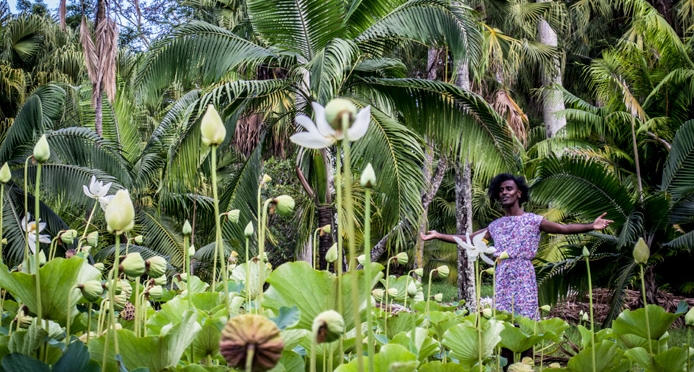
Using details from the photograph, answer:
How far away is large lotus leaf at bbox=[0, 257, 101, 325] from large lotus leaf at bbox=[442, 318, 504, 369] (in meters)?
0.64

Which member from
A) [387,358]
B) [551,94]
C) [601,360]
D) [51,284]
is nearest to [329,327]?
[387,358]

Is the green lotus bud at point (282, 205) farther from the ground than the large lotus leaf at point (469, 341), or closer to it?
farther from the ground

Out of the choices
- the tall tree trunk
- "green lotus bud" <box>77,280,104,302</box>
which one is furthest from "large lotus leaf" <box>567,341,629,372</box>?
the tall tree trunk

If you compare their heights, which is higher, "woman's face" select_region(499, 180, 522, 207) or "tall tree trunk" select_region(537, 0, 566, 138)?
"tall tree trunk" select_region(537, 0, 566, 138)

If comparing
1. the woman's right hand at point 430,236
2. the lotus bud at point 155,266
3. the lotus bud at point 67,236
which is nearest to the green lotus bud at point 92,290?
the lotus bud at point 155,266

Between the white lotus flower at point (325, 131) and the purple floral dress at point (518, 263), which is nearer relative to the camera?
the white lotus flower at point (325, 131)

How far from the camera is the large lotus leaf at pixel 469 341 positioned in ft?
3.74

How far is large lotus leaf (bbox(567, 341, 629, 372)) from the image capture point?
3.75 feet

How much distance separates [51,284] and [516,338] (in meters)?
0.97

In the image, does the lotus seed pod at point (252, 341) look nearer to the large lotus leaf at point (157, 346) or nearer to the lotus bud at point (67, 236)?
the large lotus leaf at point (157, 346)

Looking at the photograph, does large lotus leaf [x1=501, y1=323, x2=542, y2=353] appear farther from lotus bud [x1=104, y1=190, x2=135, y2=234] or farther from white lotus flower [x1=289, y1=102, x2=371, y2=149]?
lotus bud [x1=104, y1=190, x2=135, y2=234]

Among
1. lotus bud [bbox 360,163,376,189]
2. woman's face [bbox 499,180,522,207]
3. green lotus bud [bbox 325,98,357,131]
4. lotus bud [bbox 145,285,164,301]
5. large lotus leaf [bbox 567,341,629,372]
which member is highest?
woman's face [bbox 499,180,522,207]

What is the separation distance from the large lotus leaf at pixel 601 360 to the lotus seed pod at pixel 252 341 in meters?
0.84

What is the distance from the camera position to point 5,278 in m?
0.87
